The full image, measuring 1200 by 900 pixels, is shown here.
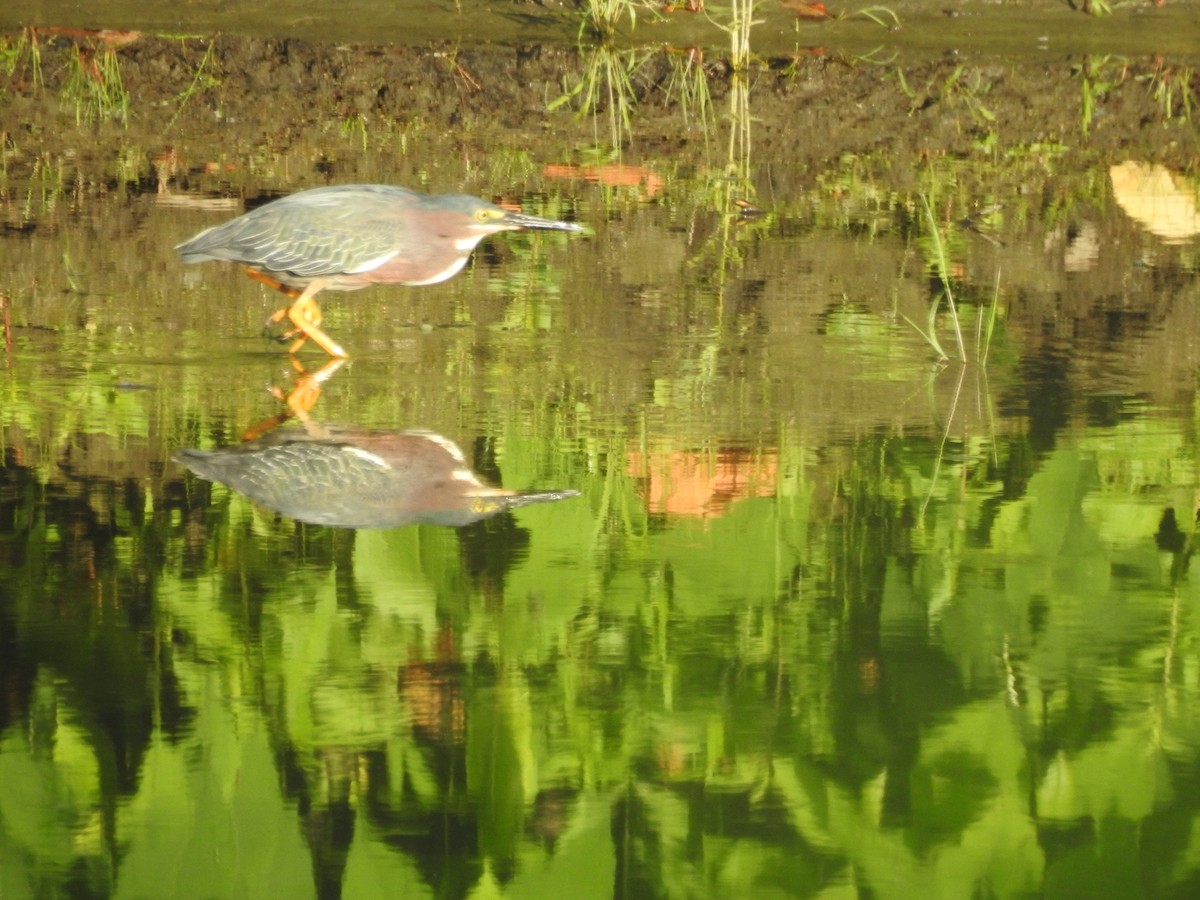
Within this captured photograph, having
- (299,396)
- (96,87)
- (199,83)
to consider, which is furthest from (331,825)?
(199,83)

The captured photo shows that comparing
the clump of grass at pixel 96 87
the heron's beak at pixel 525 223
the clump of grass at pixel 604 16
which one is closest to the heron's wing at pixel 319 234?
the heron's beak at pixel 525 223

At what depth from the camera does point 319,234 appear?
534 cm

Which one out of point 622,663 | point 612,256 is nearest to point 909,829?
point 622,663

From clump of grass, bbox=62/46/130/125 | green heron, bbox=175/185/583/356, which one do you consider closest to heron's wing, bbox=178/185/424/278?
green heron, bbox=175/185/583/356

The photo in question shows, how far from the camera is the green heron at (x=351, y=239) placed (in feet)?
17.5

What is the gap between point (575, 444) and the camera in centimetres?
456

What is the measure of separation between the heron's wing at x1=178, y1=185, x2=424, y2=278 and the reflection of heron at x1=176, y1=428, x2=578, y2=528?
0.88m

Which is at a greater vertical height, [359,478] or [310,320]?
[310,320]

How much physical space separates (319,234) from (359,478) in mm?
1393

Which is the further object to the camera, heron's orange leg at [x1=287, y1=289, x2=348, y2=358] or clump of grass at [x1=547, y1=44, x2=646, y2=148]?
clump of grass at [x1=547, y1=44, x2=646, y2=148]

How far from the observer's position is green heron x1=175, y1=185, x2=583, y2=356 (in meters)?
5.33

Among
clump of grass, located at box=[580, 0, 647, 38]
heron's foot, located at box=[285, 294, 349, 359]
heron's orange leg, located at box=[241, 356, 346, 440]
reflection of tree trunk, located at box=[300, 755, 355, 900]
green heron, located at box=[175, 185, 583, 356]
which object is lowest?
reflection of tree trunk, located at box=[300, 755, 355, 900]

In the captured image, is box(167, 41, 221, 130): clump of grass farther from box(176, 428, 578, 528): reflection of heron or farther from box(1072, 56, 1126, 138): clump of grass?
box(176, 428, 578, 528): reflection of heron

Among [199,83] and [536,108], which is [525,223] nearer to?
[536,108]
